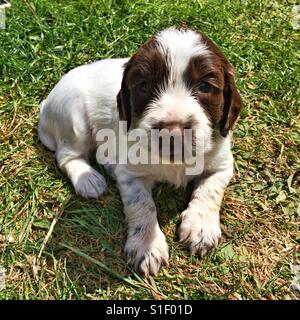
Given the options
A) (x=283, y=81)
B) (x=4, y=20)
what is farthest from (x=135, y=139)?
(x=4, y=20)

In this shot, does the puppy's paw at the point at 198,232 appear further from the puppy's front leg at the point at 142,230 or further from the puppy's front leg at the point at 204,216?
the puppy's front leg at the point at 142,230

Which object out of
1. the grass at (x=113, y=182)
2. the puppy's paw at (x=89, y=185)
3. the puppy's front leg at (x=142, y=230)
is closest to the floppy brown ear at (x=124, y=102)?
the puppy's front leg at (x=142, y=230)

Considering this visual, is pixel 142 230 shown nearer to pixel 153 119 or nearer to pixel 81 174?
pixel 81 174

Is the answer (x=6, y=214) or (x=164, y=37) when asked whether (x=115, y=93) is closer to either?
(x=164, y=37)

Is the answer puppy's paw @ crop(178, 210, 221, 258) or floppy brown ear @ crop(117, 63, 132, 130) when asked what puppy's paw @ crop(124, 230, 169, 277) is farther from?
floppy brown ear @ crop(117, 63, 132, 130)

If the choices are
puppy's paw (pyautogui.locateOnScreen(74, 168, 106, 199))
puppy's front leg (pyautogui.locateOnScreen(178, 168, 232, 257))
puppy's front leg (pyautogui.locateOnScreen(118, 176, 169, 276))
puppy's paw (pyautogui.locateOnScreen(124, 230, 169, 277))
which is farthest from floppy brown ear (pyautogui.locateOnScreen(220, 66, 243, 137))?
puppy's paw (pyautogui.locateOnScreen(74, 168, 106, 199))

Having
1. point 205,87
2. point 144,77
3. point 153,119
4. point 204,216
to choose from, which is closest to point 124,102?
point 144,77
